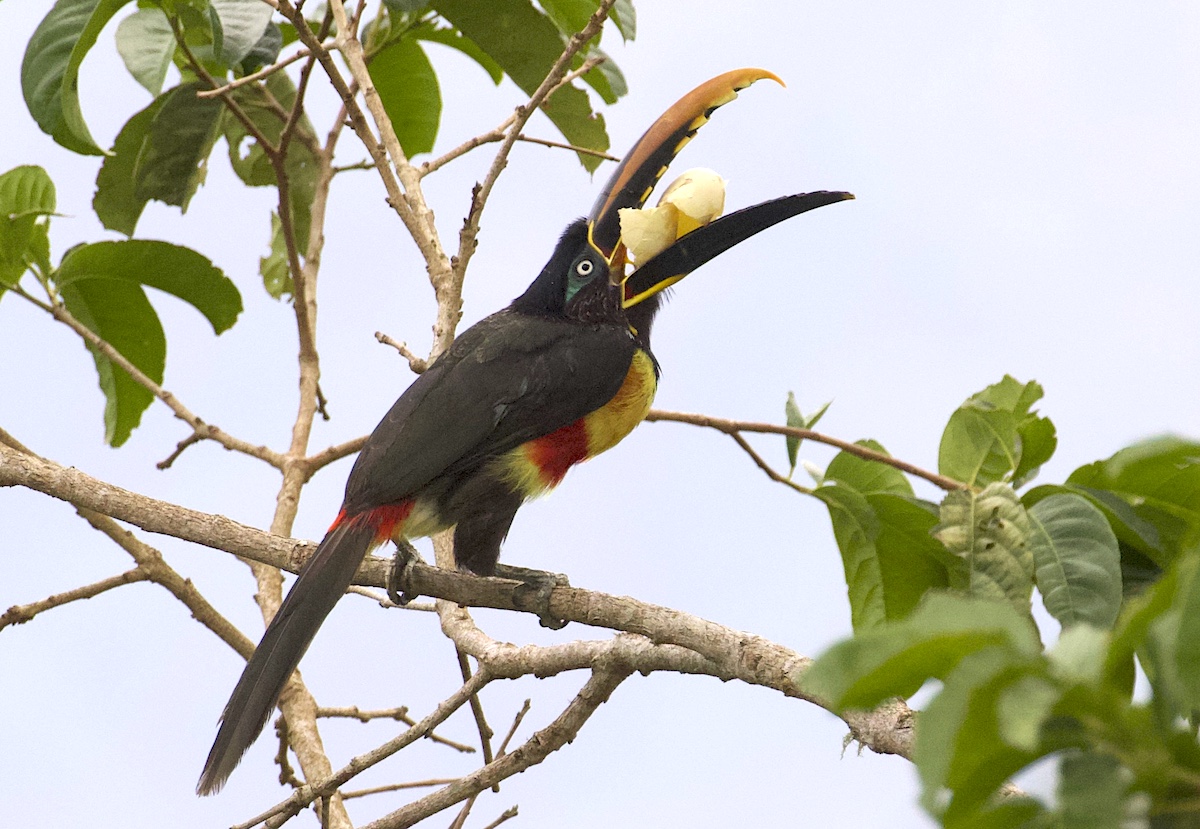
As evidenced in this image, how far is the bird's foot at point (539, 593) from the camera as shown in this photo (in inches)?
105

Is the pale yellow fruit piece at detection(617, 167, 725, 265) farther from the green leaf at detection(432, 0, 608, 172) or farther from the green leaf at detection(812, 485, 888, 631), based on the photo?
the green leaf at detection(812, 485, 888, 631)

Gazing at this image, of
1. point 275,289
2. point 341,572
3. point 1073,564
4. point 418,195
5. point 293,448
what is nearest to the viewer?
point 1073,564

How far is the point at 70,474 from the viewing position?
107 inches

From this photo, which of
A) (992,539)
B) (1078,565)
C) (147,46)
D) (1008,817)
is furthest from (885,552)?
(147,46)

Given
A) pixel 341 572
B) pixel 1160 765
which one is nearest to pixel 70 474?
pixel 341 572

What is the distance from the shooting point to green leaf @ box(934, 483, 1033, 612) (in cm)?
180

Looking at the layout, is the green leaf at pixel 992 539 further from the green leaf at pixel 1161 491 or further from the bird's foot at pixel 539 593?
the bird's foot at pixel 539 593

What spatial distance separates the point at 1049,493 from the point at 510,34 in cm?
207

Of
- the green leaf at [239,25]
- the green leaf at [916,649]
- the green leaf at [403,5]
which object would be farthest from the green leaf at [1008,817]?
the green leaf at [239,25]

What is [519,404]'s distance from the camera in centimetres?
287

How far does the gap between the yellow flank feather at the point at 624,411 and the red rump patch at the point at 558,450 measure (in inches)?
1.0

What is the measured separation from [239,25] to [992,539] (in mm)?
2274

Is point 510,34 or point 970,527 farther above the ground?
point 510,34

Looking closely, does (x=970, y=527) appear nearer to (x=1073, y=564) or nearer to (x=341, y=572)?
(x=1073, y=564)
